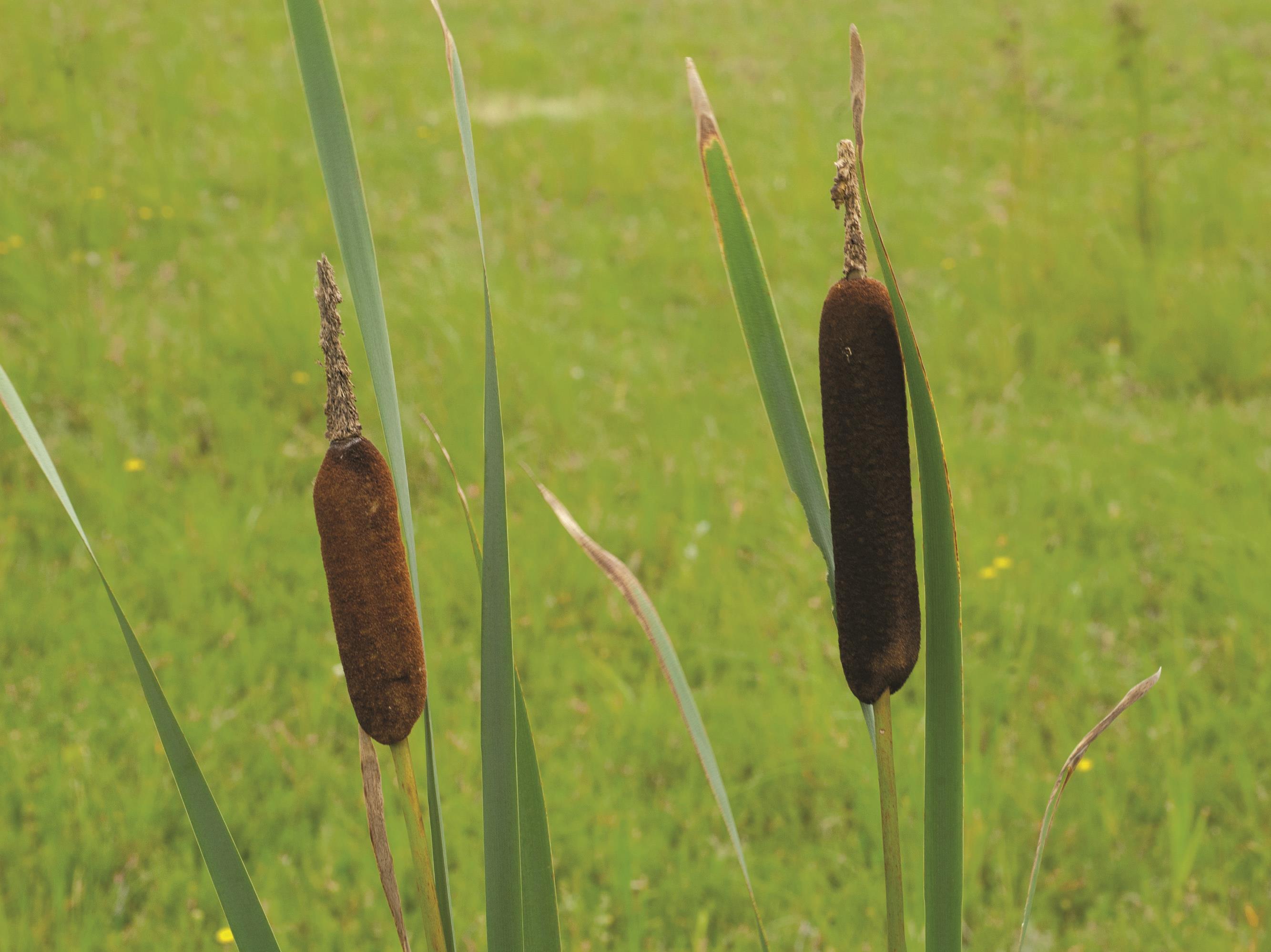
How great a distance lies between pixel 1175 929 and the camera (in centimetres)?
186

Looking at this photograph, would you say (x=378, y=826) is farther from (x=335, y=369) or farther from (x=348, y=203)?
(x=348, y=203)

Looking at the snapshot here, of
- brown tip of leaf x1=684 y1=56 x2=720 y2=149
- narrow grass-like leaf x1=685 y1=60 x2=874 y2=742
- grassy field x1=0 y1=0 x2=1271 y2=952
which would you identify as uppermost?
brown tip of leaf x1=684 y1=56 x2=720 y2=149

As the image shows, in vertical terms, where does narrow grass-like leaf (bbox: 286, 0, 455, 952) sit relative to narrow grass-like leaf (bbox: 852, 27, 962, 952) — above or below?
above

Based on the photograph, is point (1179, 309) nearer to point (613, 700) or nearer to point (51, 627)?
point (613, 700)

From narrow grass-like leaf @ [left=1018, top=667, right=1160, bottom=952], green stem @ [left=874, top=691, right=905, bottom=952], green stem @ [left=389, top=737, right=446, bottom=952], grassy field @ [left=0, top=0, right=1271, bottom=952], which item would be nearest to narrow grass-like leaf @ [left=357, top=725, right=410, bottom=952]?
green stem @ [left=389, top=737, right=446, bottom=952]

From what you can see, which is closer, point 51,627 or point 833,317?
point 833,317

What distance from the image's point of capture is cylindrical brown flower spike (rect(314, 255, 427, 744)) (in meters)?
0.72

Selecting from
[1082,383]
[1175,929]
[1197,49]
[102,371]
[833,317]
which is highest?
[1197,49]

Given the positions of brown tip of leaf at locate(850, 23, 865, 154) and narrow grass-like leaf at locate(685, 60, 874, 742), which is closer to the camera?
brown tip of leaf at locate(850, 23, 865, 154)

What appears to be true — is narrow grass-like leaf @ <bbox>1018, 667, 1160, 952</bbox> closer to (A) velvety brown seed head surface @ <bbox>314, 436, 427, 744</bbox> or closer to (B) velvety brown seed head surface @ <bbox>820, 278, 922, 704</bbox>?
(B) velvety brown seed head surface @ <bbox>820, 278, 922, 704</bbox>

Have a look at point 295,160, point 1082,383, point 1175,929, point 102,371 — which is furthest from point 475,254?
point 1175,929

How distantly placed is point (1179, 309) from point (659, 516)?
2.17 m

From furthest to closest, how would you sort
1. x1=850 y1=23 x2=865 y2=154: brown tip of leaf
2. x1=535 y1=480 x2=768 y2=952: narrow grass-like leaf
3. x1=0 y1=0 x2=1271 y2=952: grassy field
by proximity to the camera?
x1=0 y1=0 x2=1271 y2=952: grassy field < x1=535 y1=480 x2=768 y2=952: narrow grass-like leaf < x1=850 y1=23 x2=865 y2=154: brown tip of leaf

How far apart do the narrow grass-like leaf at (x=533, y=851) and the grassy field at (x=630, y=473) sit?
1.08m
